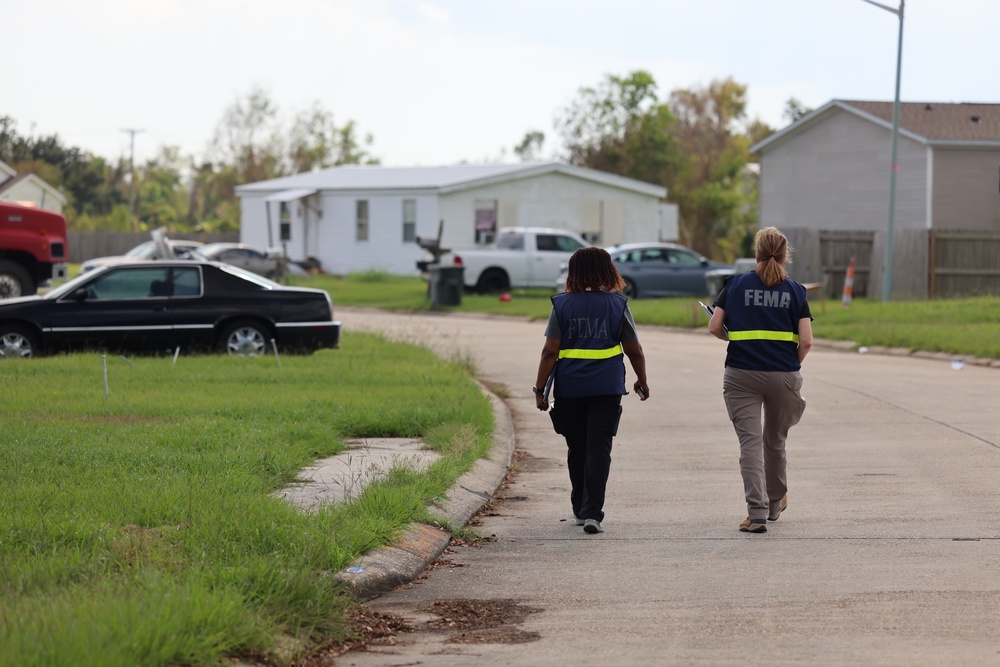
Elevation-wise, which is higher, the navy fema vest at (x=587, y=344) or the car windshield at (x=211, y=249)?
the car windshield at (x=211, y=249)

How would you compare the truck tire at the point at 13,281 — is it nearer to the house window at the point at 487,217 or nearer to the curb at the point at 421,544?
the curb at the point at 421,544

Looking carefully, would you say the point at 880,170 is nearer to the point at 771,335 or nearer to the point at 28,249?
the point at 28,249

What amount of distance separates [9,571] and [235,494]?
2122 mm

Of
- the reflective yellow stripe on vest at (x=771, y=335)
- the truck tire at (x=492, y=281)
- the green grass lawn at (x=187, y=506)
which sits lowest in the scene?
the green grass lawn at (x=187, y=506)

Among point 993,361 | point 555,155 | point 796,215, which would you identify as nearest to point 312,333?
point 993,361

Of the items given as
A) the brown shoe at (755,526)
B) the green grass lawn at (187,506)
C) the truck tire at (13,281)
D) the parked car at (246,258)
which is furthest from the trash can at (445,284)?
the brown shoe at (755,526)

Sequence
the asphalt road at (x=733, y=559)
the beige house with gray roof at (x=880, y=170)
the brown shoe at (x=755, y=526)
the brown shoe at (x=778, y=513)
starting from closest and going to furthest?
the asphalt road at (x=733, y=559)
the brown shoe at (x=755, y=526)
the brown shoe at (x=778, y=513)
the beige house with gray roof at (x=880, y=170)

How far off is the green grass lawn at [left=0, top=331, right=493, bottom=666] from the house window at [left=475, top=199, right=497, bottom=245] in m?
33.5

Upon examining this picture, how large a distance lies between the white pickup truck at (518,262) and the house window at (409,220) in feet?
33.9

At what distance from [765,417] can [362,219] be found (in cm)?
4206

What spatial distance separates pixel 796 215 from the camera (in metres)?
41.8

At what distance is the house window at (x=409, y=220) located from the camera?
4850 centimetres

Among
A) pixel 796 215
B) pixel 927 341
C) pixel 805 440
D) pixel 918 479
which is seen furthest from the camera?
pixel 796 215

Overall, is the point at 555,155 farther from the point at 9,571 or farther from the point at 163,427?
the point at 9,571
